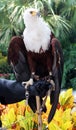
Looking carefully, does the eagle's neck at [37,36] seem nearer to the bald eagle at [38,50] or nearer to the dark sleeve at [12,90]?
the bald eagle at [38,50]

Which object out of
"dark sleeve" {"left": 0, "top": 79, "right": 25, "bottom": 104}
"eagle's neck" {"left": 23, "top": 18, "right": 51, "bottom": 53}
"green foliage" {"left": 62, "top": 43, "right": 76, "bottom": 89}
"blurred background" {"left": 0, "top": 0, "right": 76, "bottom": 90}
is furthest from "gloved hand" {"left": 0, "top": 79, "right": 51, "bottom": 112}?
"blurred background" {"left": 0, "top": 0, "right": 76, "bottom": 90}

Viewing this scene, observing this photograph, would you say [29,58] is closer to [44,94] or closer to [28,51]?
[28,51]

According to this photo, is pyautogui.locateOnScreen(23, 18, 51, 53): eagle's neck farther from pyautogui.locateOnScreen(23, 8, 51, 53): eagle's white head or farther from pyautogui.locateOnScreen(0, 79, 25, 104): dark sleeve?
pyautogui.locateOnScreen(0, 79, 25, 104): dark sleeve

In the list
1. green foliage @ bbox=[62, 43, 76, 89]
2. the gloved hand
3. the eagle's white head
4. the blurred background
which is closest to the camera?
the gloved hand

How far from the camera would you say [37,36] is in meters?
1.82

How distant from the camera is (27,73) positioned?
6.15 ft

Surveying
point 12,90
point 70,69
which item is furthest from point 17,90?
point 70,69

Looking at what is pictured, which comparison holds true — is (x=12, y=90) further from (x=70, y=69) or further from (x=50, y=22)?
(x=50, y=22)

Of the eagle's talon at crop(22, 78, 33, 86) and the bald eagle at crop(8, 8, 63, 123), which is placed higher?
the bald eagle at crop(8, 8, 63, 123)

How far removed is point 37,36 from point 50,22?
18.4 feet

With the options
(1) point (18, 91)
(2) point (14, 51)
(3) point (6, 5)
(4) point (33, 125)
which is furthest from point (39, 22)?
(3) point (6, 5)

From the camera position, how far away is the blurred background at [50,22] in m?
7.38

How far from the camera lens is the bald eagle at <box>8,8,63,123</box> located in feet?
5.86

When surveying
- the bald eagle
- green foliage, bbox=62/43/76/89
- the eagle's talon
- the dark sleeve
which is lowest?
green foliage, bbox=62/43/76/89
